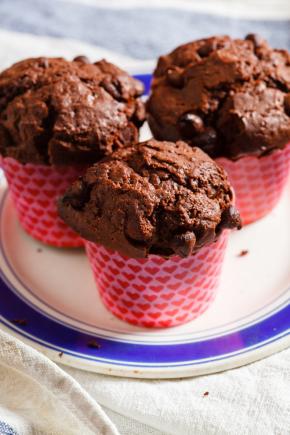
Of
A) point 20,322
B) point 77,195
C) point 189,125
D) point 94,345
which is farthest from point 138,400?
point 189,125

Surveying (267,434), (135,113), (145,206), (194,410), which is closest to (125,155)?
(145,206)

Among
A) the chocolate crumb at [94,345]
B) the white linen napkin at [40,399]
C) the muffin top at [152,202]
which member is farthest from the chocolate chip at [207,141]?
the white linen napkin at [40,399]

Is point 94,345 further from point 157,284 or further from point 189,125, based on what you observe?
point 189,125

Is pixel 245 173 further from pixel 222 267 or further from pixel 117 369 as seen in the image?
pixel 117 369

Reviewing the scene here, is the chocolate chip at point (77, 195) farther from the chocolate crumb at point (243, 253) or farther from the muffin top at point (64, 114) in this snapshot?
the chocolate crumb at point (243, 253)

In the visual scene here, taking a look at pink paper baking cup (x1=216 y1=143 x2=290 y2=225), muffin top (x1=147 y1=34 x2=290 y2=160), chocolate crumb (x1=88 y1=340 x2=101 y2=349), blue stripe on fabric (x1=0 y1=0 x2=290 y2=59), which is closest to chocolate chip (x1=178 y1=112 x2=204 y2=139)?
muffin top (x1=147 y1=34 x2=290 y2=160)

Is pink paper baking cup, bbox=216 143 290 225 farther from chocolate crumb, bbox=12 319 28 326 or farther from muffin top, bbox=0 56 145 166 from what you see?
chocolate crumb, bbox=12 319 28 326
